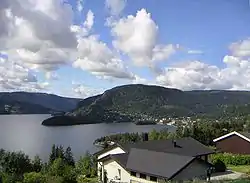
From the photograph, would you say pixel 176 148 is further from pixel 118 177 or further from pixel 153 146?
pixel 118 177

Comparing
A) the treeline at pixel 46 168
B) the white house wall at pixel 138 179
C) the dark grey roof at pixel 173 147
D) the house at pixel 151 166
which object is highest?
the dark grey roof at pixel 173 147

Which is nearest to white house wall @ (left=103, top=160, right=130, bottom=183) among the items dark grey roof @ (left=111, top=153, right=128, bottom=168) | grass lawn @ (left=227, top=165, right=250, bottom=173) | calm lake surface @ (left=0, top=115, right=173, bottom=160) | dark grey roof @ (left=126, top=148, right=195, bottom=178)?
dark grey roof @ (left=111, top=153, right=128, bottom=168)

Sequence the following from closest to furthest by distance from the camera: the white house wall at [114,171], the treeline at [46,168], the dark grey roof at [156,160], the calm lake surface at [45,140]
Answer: the dark grey roof at [156,160] → the white house wall at [114,171] → the treeline at [46,168] → the calm lake surface at [45,140]

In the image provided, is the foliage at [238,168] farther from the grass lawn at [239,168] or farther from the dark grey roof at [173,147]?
the dark grey roof at [173,147]

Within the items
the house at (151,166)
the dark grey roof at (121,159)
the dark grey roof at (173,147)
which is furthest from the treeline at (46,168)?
the dark grey roof at (173,147)

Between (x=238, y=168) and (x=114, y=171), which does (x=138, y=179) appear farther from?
(x=238, y=168)

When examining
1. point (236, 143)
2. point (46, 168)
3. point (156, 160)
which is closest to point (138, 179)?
point (156, 160)
